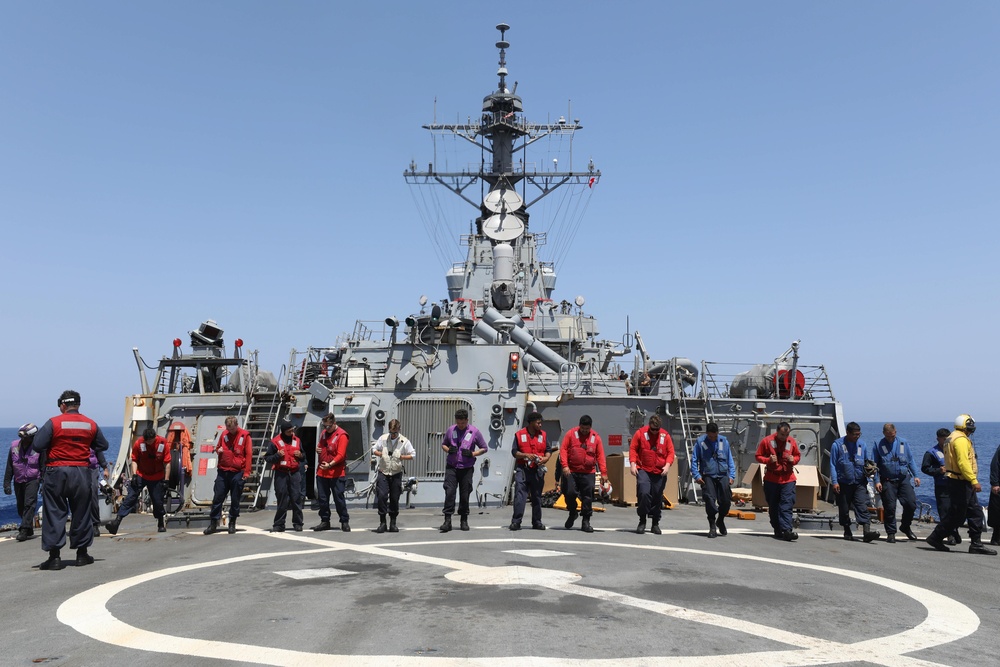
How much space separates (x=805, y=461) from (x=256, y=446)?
38.1 feet

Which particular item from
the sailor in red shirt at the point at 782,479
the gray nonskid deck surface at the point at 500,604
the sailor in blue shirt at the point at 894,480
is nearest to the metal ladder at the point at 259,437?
the gray nonskid deck surface at the point at 500,604

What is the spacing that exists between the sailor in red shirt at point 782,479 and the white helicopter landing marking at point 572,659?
10.3ft

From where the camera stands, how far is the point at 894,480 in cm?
1155

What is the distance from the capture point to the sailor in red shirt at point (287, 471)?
466 inches

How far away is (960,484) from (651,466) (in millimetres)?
3593

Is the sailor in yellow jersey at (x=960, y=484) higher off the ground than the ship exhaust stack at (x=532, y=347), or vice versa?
the ship exhaust stack at (x=532, y=347)

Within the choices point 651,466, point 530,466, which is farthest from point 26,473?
point 651,466

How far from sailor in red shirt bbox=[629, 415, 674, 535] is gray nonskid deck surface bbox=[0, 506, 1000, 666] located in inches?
41.9

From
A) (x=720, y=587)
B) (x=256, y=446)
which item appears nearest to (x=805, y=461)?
(x=256, y=446)

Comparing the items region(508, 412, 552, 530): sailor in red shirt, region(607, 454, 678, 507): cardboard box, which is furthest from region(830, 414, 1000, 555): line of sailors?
region(607, 454, 678, 507): cardboard box

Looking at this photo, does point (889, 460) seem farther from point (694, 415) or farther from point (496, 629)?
point (496, 629)

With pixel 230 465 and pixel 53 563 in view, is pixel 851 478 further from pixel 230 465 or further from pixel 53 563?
pixel 53 563

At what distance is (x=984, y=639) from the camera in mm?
5066

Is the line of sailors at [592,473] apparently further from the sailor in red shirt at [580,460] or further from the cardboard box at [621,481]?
the cardboard box at [621,481]
